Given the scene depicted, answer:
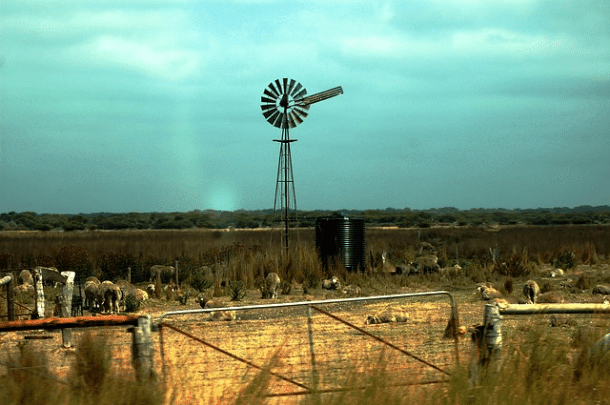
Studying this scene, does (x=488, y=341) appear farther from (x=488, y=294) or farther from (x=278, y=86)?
(x=278, y=86)

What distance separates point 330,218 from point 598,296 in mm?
11202

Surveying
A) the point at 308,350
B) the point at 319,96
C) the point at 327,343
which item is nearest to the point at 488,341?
the point at 308,350

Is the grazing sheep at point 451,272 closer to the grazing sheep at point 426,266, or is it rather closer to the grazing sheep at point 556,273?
the grazing sheep at point 426,266

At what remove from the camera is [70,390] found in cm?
662

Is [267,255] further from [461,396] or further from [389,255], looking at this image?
[461,396]

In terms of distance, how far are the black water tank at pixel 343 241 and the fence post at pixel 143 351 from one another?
21.3 metres

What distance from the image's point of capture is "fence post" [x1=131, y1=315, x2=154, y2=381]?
6758 mm

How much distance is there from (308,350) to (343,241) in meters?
16.8

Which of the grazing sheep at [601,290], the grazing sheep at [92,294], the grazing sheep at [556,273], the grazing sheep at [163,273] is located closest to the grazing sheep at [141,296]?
the grazing sheep at [92,294]

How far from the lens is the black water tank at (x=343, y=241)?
28.3 meters

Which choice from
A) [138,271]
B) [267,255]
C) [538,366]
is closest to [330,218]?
[267,255]

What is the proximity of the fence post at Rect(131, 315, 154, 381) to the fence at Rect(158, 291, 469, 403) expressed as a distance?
202mm

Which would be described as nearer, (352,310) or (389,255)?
(352,310)

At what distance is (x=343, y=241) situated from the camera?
28328 mm
